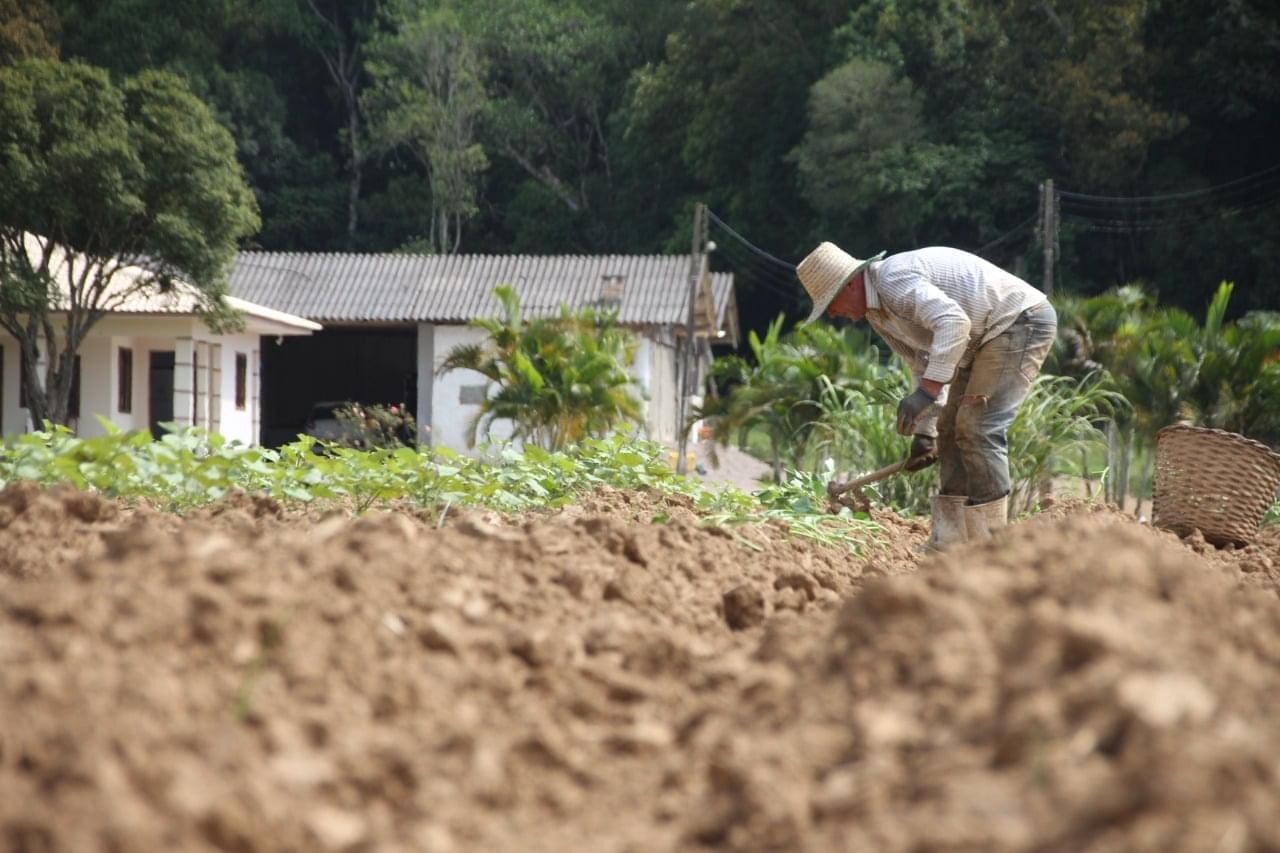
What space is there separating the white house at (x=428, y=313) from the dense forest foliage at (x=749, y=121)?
8036 mm

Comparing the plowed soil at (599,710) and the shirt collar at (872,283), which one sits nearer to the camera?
the plowed soil at (599,710)

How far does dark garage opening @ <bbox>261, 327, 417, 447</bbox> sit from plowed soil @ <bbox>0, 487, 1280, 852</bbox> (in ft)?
121

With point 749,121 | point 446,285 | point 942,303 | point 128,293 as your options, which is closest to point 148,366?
point 128,293

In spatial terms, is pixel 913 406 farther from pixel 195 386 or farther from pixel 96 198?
pixel 195 386

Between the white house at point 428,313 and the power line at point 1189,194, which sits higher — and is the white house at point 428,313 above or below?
below

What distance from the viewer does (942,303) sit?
687 cm

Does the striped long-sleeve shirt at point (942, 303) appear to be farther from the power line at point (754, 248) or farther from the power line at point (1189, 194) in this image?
the power line at point (754, 248)

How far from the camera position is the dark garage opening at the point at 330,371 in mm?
40125

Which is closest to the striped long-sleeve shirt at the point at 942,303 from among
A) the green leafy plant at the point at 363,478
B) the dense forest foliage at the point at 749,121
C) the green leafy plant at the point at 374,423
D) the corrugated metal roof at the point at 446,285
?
the green leafy plant at the point at 363,478

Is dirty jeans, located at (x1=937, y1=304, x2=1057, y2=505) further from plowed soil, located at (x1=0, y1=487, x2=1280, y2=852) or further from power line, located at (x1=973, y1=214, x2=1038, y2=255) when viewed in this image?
power line, located at (x1=973, y1=214, x2=1038, y2=255)

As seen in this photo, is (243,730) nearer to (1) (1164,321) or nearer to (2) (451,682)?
(2) (451,682)

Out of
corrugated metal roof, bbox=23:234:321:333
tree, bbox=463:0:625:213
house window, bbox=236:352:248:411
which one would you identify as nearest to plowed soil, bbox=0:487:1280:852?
corrugated metal roof, bbox=23:234:321:333

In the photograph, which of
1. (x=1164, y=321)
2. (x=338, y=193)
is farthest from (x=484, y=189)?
(x=1164, y=321)

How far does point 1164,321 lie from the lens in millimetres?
17281
